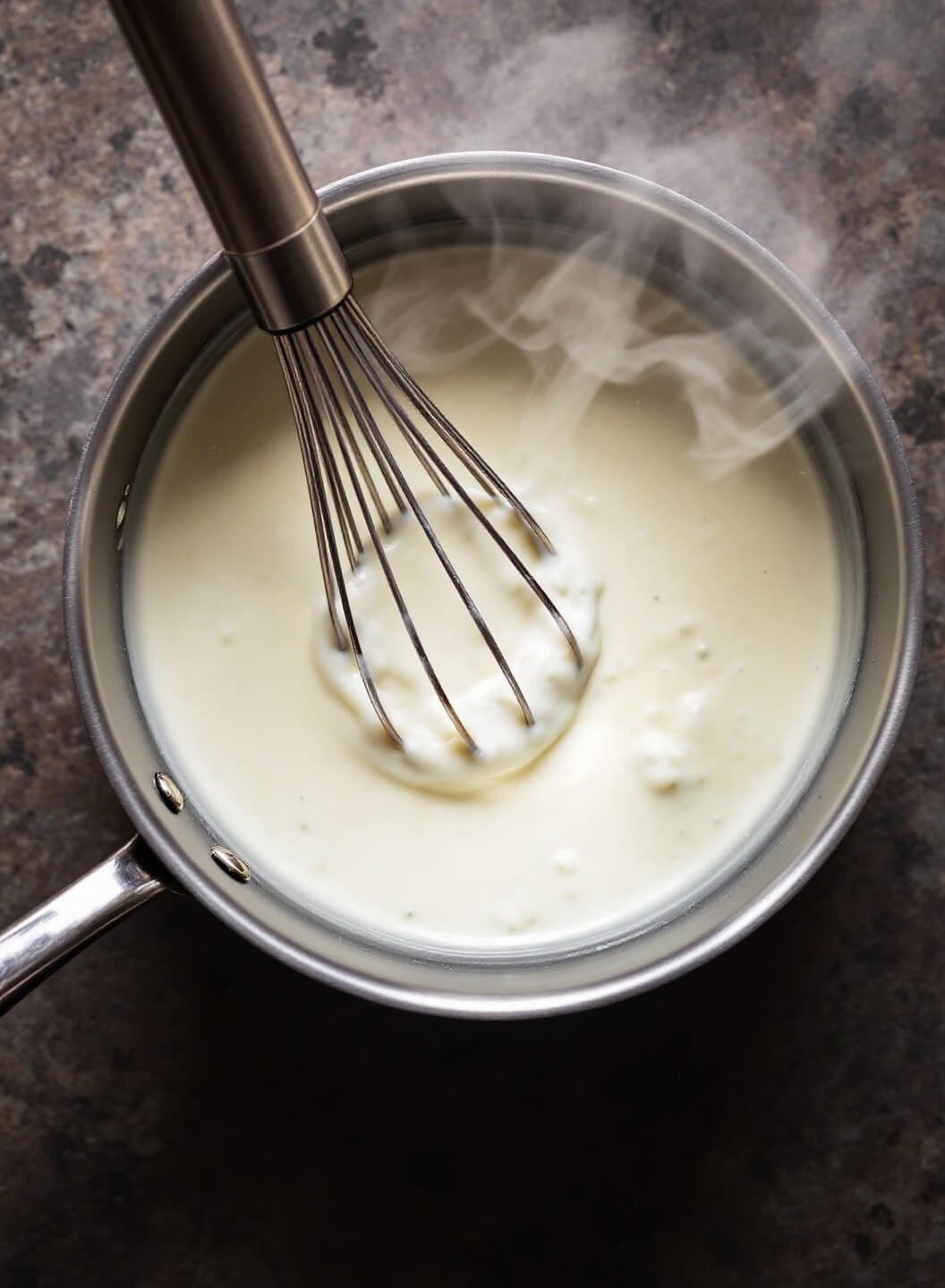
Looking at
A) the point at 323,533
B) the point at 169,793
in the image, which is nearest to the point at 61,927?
the point at 169,793

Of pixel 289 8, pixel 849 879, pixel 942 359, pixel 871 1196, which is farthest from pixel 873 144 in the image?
pixel 871 1196

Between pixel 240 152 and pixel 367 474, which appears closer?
pixel 240 152

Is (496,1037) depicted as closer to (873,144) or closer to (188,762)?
(188,762)

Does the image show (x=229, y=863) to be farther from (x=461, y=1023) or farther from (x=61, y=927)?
(x=461, y=1023)

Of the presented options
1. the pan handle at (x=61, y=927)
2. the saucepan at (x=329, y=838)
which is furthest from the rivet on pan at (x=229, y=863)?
the pan handle at (x=61, y=927)

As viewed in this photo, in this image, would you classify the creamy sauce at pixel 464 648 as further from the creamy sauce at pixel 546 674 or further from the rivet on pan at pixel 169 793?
the rivet on pan at pixel 169 793

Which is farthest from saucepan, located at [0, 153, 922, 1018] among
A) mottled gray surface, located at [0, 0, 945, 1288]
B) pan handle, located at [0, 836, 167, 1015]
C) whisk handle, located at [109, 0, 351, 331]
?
whisk handle, located at [109, 0, 351, 331]
